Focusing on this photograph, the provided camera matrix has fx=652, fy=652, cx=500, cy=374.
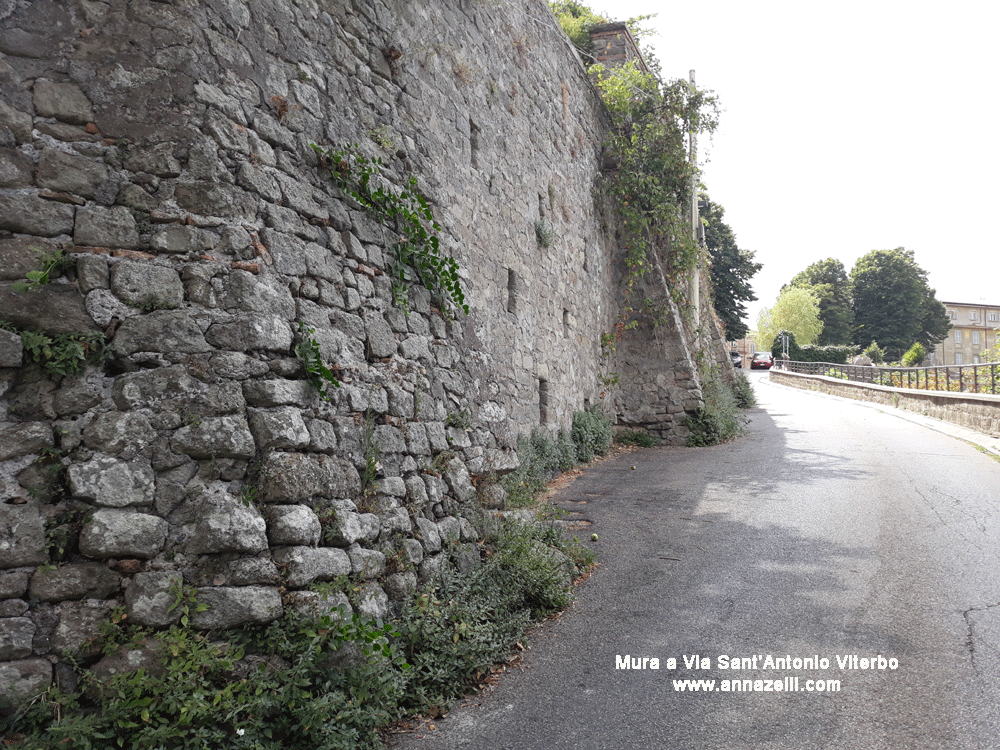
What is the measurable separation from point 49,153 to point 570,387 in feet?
26.1

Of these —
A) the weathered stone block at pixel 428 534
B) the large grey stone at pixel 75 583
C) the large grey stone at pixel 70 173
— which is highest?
the large grey stone at pixel 70 173

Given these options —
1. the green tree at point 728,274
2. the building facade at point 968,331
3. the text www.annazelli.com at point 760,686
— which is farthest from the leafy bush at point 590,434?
the building facade at point 968,331

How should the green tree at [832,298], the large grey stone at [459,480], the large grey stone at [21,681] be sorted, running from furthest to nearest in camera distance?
the green tree at [832,298] < the large grey stone at [459,480] < the large grey stone at [21,681]

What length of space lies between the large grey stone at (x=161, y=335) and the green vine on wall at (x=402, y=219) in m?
1.58

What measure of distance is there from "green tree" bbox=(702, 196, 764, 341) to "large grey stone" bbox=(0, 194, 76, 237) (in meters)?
33.7

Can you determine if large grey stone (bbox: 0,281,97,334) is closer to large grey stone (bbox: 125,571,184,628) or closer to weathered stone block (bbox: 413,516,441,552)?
large grey stone (bbox: 125,571,184,628)

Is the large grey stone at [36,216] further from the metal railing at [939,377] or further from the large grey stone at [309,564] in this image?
the metal railing at [939,377]

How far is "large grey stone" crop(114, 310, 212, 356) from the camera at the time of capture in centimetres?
322

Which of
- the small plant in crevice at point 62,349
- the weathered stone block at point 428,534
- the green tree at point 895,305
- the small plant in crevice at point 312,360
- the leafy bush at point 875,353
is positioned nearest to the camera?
the small plant in crevice at point 62,349

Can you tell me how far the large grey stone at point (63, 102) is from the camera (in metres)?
3.24

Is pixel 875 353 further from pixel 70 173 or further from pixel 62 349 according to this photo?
pixel 62 349

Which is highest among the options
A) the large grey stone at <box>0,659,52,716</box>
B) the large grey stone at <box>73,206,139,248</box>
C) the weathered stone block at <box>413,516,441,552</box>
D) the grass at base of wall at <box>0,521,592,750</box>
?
the large grey stone at <box>73,206,139,248</box>

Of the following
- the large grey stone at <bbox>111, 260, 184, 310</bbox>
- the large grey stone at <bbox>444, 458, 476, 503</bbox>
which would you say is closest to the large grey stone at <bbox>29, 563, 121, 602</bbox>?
the large grey stone at <bbox>111, 260, 184, 310</bbox>

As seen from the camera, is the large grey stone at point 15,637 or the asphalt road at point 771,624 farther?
the asphalt road at point 771,624
